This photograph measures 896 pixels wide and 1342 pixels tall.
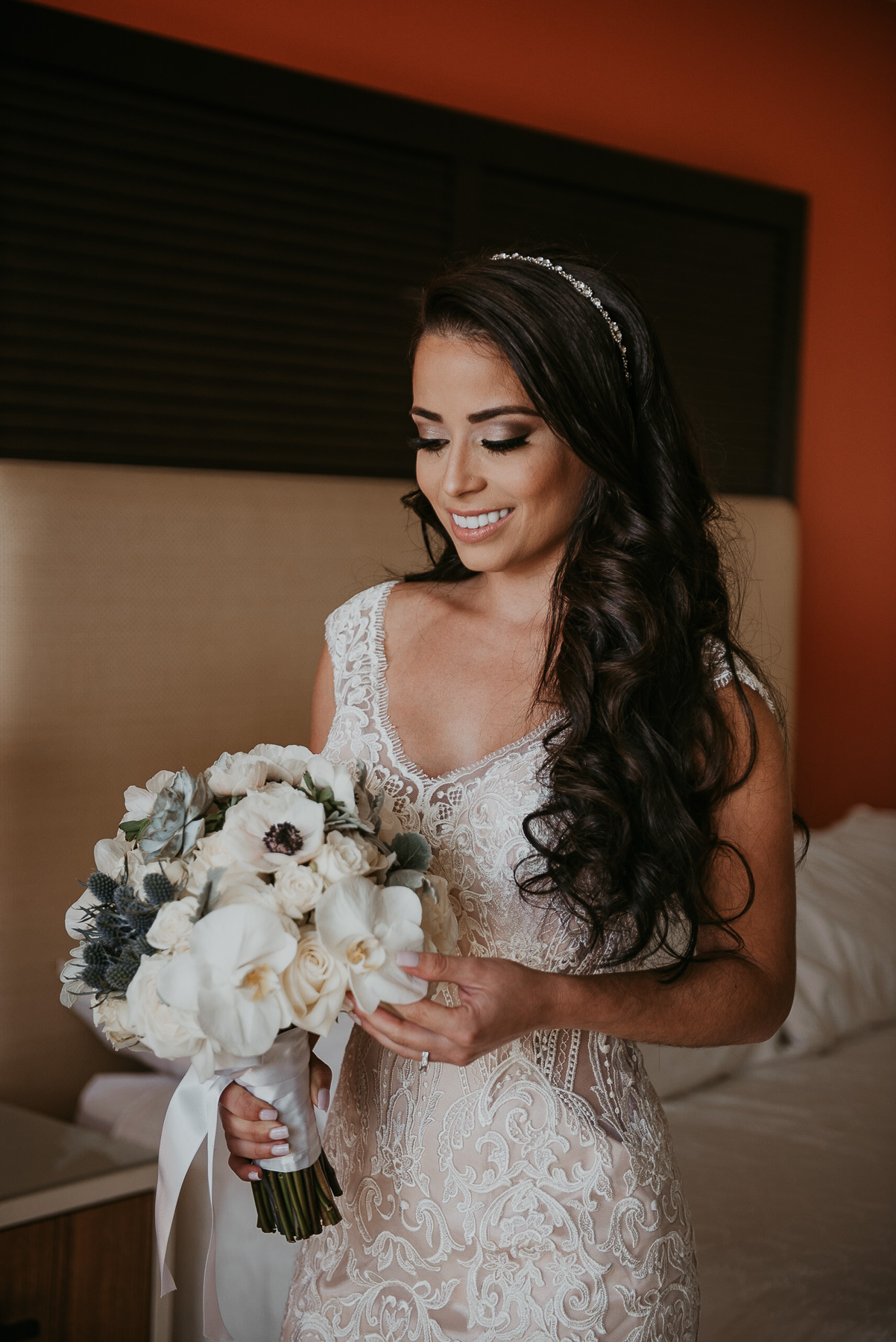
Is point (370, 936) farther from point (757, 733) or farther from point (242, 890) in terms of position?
point (757, 733)

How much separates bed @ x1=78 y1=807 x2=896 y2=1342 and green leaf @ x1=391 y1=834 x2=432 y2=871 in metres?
1.10

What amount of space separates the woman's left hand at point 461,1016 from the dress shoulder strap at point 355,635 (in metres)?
0.56

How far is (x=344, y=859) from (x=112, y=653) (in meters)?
1.36

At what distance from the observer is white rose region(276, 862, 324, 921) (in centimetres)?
109

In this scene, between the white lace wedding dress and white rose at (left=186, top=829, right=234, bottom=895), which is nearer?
white rose at (left=186, top=829, right=234, bottom=895)

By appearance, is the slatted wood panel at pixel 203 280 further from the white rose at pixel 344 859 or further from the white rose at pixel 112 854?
the white rose at pixel 344 859

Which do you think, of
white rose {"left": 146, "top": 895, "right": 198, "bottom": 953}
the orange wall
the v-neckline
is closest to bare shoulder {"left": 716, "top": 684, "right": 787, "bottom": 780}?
the v-neckline

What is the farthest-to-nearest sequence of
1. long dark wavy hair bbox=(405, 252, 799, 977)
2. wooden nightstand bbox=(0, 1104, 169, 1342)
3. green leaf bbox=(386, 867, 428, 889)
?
wooden nightstand bbox=(0, 1104, 169, 1342)
long dark wavy hair bbox=(405, 252, 799, 977)
green leaf bbox=(386, 867, 428, 889)

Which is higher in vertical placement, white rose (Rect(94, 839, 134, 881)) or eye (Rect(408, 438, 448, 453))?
eye (Rect(408, 438, 448, 453))

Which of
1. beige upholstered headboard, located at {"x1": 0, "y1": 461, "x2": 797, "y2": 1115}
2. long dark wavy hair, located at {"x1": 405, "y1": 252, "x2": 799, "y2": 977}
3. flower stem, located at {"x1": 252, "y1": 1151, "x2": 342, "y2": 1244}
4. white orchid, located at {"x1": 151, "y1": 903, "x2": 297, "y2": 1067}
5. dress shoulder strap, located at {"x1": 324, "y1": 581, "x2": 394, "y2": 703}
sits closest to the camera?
white orchid, located at {"x1": 151, "y1": 903, "x2": 297, "y2": 1067}

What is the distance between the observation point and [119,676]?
236cm

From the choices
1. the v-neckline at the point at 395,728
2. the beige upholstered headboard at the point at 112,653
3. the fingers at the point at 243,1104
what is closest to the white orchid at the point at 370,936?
the fingers at the point at 243,1104

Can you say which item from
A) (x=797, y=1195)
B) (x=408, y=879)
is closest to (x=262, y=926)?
(x=408, y=879)

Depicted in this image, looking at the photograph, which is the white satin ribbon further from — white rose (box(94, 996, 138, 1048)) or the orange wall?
the orange wall
